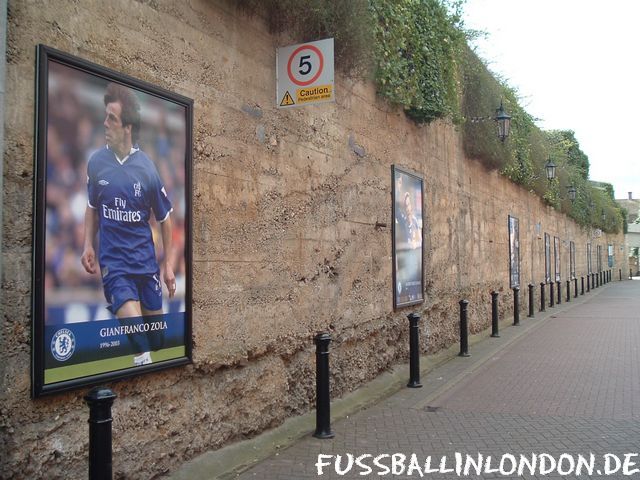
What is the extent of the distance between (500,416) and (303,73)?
4.10 metres

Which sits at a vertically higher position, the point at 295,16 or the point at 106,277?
the point at 295,16

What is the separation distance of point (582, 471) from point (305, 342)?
9.16 ft

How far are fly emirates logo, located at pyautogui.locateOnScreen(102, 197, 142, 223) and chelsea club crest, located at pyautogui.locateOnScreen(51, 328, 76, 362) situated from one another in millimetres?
770

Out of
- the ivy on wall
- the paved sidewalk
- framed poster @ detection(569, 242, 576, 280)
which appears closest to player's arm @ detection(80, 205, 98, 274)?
the paved sidewalk

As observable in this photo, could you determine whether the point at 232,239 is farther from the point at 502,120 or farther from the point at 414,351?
the point at 502,120

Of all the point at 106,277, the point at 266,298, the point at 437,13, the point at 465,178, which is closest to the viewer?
the point at 106,277

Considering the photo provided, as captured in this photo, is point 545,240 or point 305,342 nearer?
point 305,342

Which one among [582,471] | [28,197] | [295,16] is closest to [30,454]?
[28,197]

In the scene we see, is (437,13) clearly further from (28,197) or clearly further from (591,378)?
(28,197)

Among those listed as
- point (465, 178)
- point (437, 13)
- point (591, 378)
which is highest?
point (437, 13)

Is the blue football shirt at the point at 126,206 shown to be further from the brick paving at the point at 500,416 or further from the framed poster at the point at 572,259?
the framed poster at the point at 572,259

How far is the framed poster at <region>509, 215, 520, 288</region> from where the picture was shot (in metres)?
17.1

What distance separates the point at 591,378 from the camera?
8.85 metres

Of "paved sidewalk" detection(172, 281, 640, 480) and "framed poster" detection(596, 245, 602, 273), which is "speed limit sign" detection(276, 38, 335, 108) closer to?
"paved sidewalk" detection(172, 281, 640, 480)
